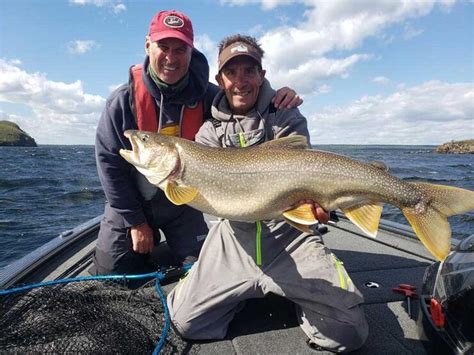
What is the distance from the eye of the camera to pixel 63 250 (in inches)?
229

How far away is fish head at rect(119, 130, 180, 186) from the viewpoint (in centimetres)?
394

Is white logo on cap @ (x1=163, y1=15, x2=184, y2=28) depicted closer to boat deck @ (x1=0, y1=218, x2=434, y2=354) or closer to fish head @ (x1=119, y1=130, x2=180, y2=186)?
fish head @ (x1=119, y1=130, x2=180, y2=186)

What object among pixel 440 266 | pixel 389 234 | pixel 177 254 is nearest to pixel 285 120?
pixel 440 266

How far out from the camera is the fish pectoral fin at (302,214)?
3516 millimetres

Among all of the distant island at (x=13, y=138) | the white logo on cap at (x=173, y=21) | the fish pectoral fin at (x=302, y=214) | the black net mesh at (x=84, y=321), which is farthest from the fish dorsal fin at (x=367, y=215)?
the distant island at (x=13, y=138)

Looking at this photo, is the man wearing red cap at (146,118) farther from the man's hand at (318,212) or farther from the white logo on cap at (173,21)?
the man's hand at (318,212)

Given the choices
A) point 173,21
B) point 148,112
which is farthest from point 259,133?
point 173,21

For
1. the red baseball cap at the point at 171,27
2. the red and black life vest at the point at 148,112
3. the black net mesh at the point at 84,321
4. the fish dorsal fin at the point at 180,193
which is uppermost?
the red baseball cap at the point at 171,27

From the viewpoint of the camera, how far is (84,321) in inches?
139

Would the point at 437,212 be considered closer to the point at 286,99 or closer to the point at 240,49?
the point at 286,99

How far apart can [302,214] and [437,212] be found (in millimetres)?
1136

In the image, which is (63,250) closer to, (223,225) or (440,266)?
(223,225)

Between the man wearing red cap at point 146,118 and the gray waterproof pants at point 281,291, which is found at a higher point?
the man wearing red cap at point 146,118

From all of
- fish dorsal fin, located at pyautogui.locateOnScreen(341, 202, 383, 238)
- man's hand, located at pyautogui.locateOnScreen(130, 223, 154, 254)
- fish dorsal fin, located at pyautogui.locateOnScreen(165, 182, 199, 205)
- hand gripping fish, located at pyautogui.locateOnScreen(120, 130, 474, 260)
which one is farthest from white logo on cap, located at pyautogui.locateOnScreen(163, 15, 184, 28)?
fish dorsal fin, located at pyautogui.locateOnScreen(341, 202, 383, 238)
